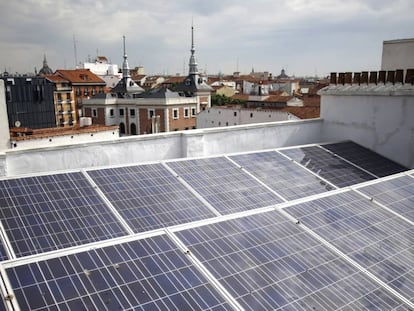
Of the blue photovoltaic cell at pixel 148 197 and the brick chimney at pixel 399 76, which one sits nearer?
the blue photovoltaic cell at pixel 148 197

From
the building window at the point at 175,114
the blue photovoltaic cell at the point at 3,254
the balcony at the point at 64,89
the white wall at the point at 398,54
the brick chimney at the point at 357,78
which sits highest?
the white wall at the point at 398,54

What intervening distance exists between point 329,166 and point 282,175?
96.9 inches

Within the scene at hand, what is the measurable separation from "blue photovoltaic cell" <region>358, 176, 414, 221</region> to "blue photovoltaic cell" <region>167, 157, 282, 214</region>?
2.40m

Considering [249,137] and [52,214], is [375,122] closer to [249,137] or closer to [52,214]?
[249,137]

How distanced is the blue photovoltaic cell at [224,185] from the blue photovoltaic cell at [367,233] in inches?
71.9

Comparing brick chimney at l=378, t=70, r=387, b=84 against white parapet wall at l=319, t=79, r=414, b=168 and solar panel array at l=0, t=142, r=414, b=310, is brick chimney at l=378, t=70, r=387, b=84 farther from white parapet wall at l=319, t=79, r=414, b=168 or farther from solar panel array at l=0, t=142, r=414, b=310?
solar panel array at l=0, t=142, r=414, b=310

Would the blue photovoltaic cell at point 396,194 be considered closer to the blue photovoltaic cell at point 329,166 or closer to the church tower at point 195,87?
the blue photovoltaic cell at point 329,166

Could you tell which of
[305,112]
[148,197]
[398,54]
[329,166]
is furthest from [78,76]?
[148,197]

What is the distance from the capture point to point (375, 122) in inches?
594

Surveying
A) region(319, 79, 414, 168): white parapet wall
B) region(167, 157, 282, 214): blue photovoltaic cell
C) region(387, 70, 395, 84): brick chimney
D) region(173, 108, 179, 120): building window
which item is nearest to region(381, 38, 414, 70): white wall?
region(387, 70, 395, 84): brick chimney

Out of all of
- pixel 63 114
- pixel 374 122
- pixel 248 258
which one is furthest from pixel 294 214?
pixel 63 114

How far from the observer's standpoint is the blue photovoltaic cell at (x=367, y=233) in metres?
6.64

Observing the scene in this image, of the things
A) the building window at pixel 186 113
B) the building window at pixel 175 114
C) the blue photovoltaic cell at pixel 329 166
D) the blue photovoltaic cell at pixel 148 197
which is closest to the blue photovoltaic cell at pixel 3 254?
the blue photovoltaic cell at pixel 148 197

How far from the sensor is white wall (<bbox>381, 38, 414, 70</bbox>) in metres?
16.1
